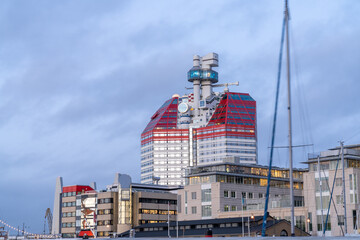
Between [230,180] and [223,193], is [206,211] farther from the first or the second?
[230,180]

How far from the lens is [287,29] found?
78312 mm

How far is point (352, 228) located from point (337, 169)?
13.8 metres

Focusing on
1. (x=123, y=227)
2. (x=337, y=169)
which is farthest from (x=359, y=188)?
(x=123, y=227)

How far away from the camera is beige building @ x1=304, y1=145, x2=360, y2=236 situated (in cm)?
13650

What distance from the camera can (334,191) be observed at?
139m

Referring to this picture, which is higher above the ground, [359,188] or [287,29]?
[287,29]

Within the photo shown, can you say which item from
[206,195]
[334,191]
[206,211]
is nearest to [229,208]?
Result: [206,211]

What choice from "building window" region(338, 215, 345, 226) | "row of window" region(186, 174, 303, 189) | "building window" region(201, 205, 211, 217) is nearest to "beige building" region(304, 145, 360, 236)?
"building window" region(338, 215, 345, 226)

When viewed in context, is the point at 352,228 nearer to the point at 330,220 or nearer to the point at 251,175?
the point at 330,220

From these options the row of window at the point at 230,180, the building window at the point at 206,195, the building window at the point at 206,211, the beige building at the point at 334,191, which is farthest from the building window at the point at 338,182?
the building window at the point at 206,211

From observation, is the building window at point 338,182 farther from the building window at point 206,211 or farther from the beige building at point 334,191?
the building window at point 206,211

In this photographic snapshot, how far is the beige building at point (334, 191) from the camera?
136500mm

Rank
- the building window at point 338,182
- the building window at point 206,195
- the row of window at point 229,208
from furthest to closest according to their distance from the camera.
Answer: the building window at point 206,195 → the row of window at point 229,208 → the building window at point 338,182

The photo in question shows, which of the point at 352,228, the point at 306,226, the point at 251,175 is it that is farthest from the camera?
the point at 251,175
